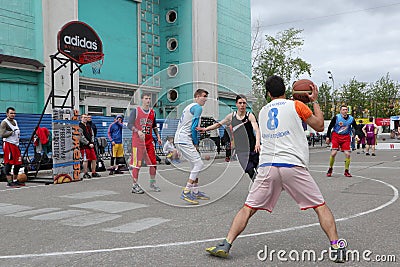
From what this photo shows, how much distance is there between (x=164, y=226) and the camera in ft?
19.3

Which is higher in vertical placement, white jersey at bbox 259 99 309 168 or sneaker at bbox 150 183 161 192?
white jersey at bbox 259 99 309 168

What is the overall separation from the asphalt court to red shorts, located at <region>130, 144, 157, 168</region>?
0.40 meters

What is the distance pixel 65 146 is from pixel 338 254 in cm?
921

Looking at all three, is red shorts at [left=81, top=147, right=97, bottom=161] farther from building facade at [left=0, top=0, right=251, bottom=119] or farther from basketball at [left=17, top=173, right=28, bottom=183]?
basketball at [left=17, top=173, right=28, bottom=183]

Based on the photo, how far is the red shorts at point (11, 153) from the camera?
10852mm

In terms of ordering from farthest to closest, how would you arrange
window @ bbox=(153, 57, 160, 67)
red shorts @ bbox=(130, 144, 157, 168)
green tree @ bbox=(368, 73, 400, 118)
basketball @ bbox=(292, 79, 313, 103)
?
green tree @ bbox=(368, 73, 400, 118) < window @ bbox=(153, 57, 160, 67) < red shorts @ bbox=(130, 144, 157, 168) < basketball @ bbox=(292, 79, 313, 103)

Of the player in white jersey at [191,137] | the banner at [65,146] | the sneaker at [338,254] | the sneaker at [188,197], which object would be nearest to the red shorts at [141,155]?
the player in white jersey at [191,137]

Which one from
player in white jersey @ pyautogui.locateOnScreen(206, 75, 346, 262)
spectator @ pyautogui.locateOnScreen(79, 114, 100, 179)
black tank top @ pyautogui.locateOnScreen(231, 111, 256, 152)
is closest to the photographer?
player in white jersey @ pyautogui.locateOnScreen(206, 75, 346, 262)

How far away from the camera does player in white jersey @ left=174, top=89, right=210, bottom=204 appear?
24.5ft

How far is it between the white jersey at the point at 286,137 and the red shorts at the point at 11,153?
8.42 metres

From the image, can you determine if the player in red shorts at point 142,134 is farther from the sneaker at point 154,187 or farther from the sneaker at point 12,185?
the sneaker at point 12,185

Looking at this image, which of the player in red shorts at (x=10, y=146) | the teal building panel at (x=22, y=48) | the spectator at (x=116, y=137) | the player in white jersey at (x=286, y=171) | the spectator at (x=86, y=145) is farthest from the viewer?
the teal building panel at (x=22, y=48)

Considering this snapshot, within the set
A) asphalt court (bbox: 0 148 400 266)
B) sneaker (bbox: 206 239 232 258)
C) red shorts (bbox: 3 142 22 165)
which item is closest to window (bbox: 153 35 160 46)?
red shorts (bbox: 3 142 22 165)

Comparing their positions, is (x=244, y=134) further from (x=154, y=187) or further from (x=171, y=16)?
(x=171, y=16)
